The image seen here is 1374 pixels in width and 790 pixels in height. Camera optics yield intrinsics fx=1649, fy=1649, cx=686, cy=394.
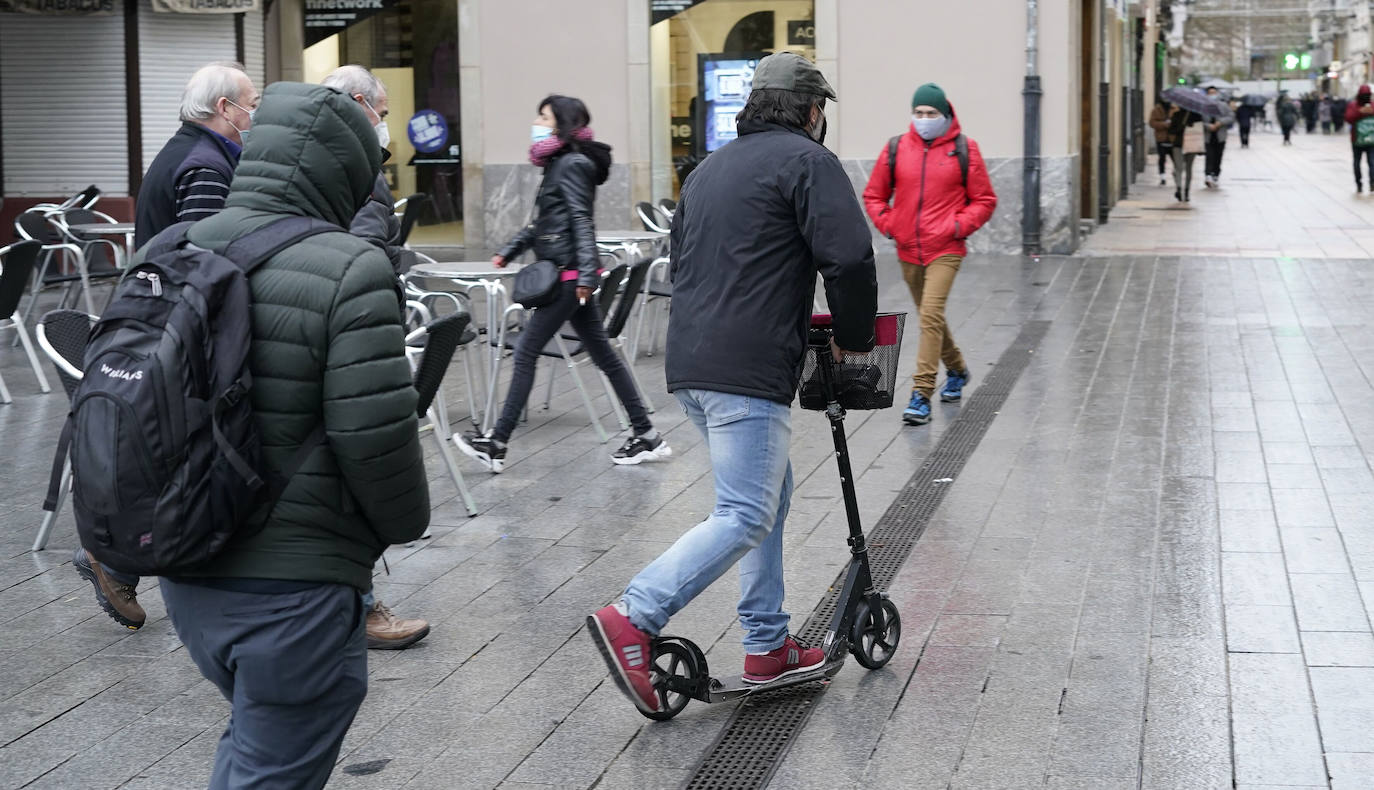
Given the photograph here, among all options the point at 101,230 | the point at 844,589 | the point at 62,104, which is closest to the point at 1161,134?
the point at 62,104

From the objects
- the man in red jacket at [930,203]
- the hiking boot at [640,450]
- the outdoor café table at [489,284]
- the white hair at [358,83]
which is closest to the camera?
the white hair at [358,83]

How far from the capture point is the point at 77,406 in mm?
2627

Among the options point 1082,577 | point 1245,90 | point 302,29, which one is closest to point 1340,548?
point 1082,577

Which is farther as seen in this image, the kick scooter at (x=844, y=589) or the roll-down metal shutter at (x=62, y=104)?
the roll-down metal shutter at (x=62, y=104)

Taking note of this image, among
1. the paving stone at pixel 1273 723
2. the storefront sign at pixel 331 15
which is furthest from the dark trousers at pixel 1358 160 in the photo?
the paving stone at pixel 1273 723

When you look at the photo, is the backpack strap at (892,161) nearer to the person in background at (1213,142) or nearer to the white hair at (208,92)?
the white hair at (208,92)

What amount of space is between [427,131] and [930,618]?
14.3m

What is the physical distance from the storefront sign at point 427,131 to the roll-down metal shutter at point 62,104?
140 inches

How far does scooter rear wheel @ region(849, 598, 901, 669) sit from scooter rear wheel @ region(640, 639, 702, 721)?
1.65ft

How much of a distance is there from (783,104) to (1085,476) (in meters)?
3.55

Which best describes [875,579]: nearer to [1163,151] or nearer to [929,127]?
[929,127]

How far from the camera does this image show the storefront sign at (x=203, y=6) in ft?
52.0

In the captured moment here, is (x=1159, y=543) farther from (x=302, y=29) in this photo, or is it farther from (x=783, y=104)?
(x=302, y=29)

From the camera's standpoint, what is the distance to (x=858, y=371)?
438 cm
